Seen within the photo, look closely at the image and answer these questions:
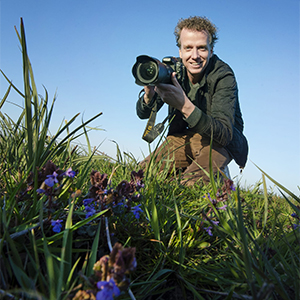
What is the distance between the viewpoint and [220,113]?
3941 mm

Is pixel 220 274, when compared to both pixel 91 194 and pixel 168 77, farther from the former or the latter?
pixel 168 77

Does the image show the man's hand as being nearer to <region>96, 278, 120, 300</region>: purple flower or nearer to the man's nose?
the man's nose

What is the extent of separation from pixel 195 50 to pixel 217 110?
3.50 feet

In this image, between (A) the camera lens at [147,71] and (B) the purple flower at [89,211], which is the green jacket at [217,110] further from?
(B) the purple flower at [89,211]

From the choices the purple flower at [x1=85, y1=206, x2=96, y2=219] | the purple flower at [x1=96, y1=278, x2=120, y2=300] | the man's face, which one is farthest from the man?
the purple flower at [x1=96, y1=278, x2=120, y2=300]

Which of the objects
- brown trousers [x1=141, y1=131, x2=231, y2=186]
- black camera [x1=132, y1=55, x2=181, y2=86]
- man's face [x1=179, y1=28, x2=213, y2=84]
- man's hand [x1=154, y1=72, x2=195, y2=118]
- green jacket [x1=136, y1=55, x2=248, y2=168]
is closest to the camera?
black camera [x1=132, y1=55, x2=181, y2=86]

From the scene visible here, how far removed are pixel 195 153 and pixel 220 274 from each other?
3.51 meters

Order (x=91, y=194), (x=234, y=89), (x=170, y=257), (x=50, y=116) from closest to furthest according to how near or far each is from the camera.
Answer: (x=91, y=194) → (x=170, y=257) → (x=50, y=116) → (x=234, y=89)

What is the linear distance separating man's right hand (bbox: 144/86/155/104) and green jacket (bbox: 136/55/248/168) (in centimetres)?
7

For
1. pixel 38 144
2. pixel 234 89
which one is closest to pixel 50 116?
pixel 38 144

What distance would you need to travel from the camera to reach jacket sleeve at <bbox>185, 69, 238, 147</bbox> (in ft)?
11.8

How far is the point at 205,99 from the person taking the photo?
458 cm

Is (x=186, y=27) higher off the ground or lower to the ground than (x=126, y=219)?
higher

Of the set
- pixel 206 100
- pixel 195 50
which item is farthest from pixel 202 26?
pixel 206 100
